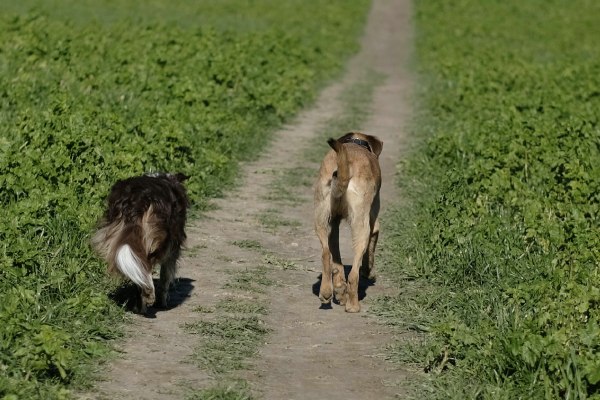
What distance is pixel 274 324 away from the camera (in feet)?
26.3

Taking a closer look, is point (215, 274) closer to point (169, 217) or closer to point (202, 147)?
point (169, 217)

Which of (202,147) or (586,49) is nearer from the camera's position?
(202,147)

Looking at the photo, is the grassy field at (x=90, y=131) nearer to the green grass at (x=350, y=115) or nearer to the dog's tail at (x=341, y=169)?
the green grass at (x=350, y=115)

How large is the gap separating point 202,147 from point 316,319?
5.76 metres

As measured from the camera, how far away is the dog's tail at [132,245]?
7.55 metres

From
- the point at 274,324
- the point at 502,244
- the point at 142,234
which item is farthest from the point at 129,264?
the point at 502,244

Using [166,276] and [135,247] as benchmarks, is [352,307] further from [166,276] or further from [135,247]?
[135,247]

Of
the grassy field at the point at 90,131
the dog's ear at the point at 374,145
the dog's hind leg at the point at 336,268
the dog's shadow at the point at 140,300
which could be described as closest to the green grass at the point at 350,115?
the grassy field at the point at 90,131

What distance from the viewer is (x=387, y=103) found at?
21.6 metres

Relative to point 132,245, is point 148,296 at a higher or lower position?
lower

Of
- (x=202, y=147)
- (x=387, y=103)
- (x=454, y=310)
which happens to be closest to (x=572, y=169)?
(x=454, y=310)

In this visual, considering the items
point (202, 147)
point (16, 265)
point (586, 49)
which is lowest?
point (586, 49)

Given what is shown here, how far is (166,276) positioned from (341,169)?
1521 millimetres

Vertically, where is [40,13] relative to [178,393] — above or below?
below
